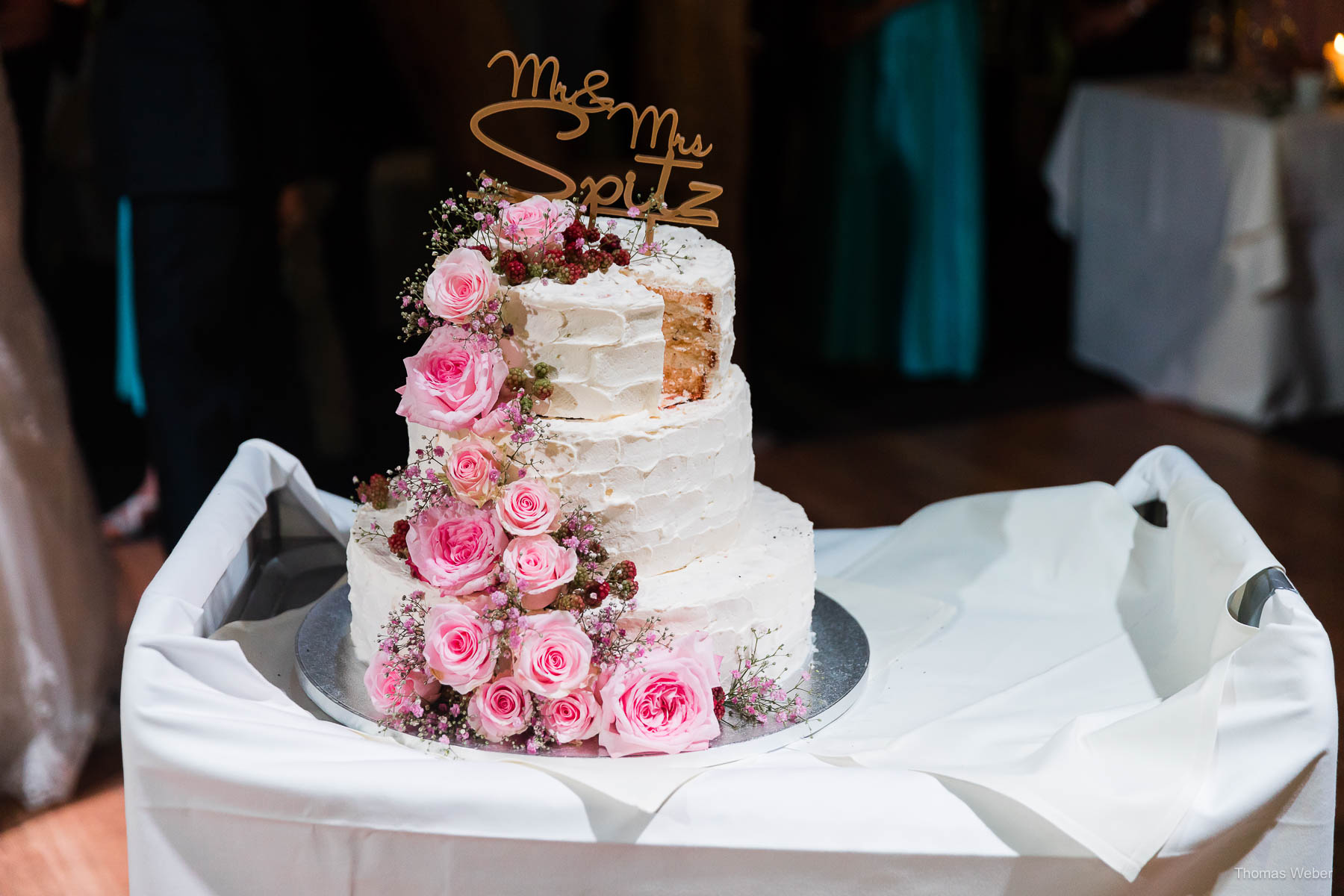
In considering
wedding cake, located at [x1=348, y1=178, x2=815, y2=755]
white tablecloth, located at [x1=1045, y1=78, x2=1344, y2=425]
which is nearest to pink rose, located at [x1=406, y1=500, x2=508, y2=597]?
wedding cake, located at [x1=348, y1=178, x2=815, y2=755]

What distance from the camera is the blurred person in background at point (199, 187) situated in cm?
291

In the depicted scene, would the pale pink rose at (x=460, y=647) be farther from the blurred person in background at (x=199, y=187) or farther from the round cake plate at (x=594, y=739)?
the blurred person in background at (x=199, y=187)

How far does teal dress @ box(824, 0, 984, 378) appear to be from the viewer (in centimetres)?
491

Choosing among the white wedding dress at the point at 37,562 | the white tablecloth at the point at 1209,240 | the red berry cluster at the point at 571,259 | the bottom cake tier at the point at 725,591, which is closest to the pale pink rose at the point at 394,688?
the bottom cake tier at the point at 725,591

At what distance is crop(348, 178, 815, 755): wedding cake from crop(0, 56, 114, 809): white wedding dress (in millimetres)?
1102

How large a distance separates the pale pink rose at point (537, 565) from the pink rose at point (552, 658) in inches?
1.5

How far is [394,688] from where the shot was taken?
163 centimetres

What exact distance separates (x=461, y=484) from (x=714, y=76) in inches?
116

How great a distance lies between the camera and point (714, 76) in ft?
14.0

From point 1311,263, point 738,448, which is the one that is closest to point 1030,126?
point 1311,263

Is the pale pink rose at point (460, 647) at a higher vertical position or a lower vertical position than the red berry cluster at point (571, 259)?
lower

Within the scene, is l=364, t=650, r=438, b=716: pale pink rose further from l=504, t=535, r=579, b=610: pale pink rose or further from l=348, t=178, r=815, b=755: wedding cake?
l=504, t=535, r=579, b=610: pale pink rose

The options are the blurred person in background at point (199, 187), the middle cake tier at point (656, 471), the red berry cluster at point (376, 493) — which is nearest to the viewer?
the middle cake tier at point (656, 471)

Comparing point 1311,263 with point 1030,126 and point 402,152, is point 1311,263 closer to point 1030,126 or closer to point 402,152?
point 1030,126
